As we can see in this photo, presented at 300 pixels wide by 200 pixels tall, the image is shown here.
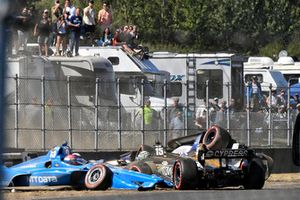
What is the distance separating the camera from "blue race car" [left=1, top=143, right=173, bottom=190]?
44.5ft

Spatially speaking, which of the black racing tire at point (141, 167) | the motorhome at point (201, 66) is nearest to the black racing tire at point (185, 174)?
the black racing tire at point (141, 167)

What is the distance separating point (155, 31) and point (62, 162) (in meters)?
6.54

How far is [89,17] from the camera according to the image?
1803 centimetres

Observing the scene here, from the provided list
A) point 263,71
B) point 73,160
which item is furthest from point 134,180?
point 263,71

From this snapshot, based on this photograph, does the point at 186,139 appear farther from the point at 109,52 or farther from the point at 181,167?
the point at 109,52

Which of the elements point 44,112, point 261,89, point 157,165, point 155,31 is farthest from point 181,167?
point 261,89

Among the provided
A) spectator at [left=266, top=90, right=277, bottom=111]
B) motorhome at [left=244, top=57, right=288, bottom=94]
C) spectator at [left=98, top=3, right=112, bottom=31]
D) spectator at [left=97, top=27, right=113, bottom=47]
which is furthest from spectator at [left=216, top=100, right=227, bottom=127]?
motorhome at [left=244, top=57, right=288, bottom=94]

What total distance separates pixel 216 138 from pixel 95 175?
229 cm

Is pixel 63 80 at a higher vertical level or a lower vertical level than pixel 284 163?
higher

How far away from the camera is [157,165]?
14.2 metres

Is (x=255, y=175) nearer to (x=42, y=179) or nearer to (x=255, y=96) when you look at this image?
(x=42, y=179)

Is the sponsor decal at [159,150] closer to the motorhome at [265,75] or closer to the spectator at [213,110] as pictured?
the spectator at [213,110]

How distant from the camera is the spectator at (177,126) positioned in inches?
733

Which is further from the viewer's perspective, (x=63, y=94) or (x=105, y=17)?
(x=63, y=94)
